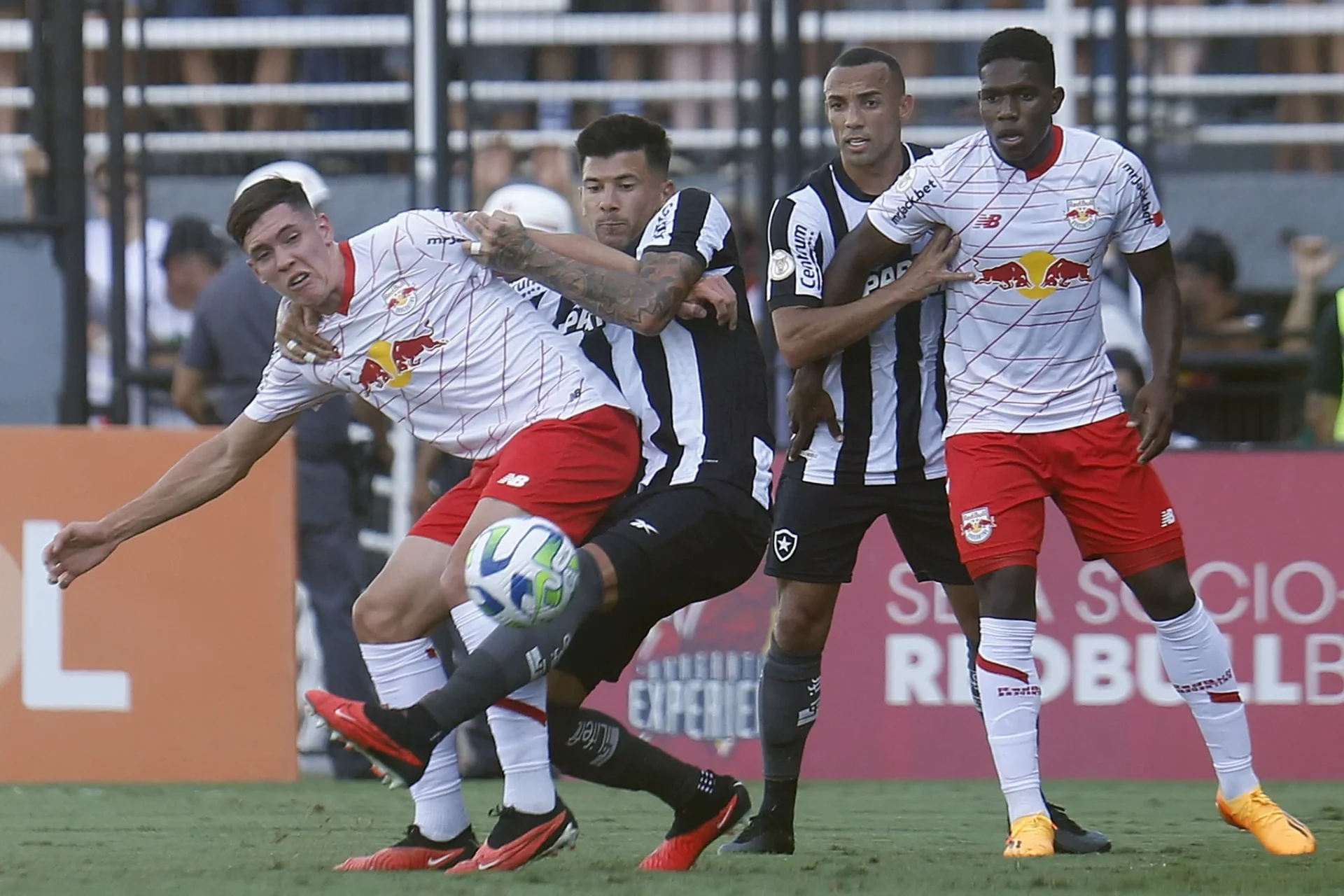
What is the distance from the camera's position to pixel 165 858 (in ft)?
19.0

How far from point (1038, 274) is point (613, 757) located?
1666 millimetres

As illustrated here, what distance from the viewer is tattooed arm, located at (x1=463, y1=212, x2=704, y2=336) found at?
206 inches

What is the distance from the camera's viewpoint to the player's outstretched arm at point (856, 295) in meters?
5.72

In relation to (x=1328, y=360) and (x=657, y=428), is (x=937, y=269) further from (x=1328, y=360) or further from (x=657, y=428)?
(x=1328, y=360)

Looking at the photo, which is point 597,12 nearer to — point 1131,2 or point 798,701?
point 1131,2

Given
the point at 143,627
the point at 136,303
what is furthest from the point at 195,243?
the point at 143,627

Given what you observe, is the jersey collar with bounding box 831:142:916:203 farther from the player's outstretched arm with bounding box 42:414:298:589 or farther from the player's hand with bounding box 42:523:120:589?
the player's hand with bounding box 42:523:120:589

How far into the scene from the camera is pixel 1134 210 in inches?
224

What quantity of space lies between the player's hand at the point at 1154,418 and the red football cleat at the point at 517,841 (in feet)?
5.85

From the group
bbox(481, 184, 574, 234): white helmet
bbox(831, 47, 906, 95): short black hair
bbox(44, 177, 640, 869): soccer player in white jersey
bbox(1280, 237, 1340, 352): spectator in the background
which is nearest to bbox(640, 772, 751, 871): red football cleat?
bbox(44, 177, 640, 869): soccer player in white jersey

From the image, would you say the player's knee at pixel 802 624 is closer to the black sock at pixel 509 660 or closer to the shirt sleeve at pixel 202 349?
the black sock at pixel 509 660

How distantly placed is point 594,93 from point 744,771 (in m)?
3.12

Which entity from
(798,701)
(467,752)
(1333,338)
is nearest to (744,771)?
(467,752)

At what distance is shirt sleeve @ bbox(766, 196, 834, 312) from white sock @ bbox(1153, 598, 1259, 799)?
131 cm
